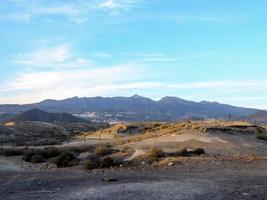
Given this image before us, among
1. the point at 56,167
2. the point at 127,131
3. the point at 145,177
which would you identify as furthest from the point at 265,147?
the point at 127,131

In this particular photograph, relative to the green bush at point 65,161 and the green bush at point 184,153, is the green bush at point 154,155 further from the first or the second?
the green bush at point 65,161

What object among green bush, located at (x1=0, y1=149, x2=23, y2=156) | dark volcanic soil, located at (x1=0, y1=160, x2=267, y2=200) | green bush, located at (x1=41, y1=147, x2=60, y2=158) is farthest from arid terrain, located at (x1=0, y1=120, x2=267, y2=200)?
green bush, located at (x1=0, y1=149, x2=23, y2=156)

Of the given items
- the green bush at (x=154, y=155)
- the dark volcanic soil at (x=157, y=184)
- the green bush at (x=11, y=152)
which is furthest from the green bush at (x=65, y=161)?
the green bush at (x=11, y=152)

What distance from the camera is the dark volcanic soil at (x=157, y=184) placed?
2116cm

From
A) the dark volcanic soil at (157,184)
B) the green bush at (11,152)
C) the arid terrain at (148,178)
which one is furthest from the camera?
the green bush at (11,152)

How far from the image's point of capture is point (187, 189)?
73.3ft

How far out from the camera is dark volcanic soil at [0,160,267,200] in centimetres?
2116

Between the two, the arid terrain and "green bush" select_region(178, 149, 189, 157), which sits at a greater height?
"green bush" select_region(178, 149, 189, 157)

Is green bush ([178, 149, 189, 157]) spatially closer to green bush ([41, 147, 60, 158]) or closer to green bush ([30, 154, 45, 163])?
green bush ([30, 154, 45, 163])

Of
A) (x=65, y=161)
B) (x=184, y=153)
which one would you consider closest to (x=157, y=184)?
(x=184, y=153)

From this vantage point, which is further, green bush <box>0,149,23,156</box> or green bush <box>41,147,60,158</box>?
green bush <box>0,149,23,156</box>

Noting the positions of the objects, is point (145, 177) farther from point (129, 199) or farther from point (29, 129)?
point (29, 129)

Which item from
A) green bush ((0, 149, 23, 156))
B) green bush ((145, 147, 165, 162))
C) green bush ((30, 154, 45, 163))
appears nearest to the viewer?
green bush ((145, 147, 165, 162))

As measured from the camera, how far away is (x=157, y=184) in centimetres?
2411
